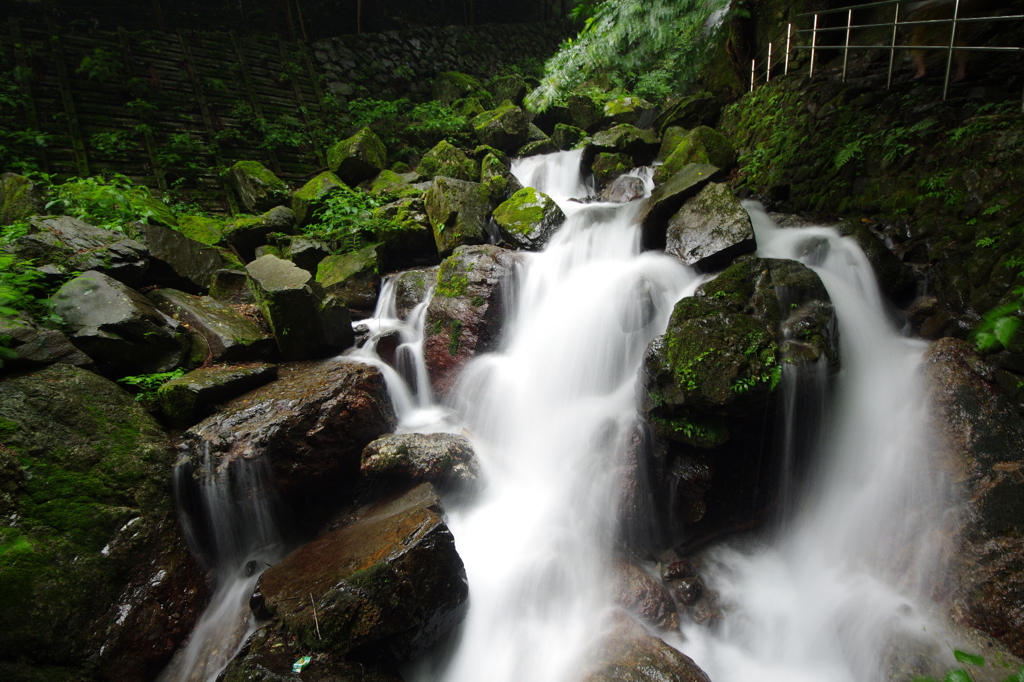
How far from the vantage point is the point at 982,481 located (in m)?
3.43

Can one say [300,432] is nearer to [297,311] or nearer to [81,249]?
[297,311]

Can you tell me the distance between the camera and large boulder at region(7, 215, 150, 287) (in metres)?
4.72

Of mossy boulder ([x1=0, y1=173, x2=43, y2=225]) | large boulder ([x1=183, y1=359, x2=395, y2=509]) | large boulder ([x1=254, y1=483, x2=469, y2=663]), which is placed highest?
mossy boulder ([x1=0, y1=173, x2=43, y2=225])

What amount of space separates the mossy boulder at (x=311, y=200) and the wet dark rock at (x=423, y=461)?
5564 millimetres

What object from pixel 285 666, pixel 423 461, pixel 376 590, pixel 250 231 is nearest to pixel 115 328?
pixel 423 461

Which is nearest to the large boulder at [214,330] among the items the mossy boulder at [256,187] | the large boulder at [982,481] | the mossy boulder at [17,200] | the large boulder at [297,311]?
the large boulder at [297,311]

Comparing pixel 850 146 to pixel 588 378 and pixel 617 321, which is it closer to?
pixel 617 321

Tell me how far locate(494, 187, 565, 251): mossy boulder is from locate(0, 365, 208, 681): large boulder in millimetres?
5143

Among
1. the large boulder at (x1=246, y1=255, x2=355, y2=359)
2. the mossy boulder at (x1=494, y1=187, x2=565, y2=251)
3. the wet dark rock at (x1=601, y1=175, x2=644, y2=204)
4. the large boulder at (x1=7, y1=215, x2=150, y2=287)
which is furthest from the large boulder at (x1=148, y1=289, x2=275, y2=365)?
the wet dark rock at (x1=601, y1=175, x2=644, y2=204)

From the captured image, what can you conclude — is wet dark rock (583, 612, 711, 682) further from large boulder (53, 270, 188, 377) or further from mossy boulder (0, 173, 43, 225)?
mossy boulder (0, 173, 43, 225)

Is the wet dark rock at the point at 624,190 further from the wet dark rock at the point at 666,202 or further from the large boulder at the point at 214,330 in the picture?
the large boulder at the point at 214,330

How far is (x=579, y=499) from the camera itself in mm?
4387

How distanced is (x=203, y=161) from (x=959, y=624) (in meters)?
13.2

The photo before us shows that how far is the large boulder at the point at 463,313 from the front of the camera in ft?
19.1
